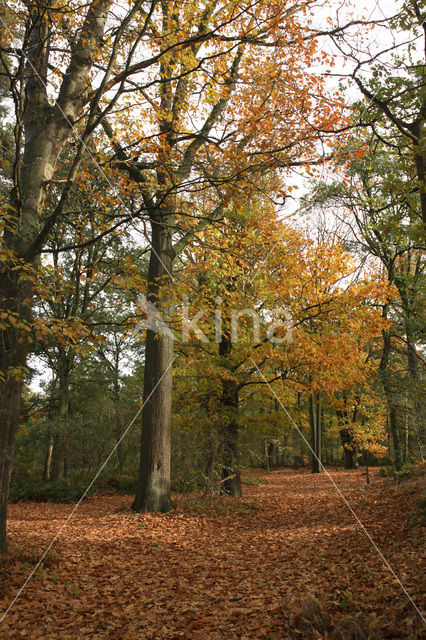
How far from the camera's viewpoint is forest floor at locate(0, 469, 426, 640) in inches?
134

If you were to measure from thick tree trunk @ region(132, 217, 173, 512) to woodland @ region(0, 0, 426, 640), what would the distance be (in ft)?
0.14

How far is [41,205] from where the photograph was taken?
203 inches

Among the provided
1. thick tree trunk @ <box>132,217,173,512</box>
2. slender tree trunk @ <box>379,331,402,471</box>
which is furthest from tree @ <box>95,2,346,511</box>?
slender tree trunk @ <box>379,331,402,471</box>

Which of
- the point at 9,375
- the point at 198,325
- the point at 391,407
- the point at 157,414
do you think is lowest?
the point at 157,414

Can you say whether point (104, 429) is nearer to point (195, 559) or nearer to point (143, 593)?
point (195, 559)

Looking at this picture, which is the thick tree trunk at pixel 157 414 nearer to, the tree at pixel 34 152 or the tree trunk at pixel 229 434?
the tree trunk at pixel 229 434

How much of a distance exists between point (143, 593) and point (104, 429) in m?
10.8

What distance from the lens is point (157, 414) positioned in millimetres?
8344

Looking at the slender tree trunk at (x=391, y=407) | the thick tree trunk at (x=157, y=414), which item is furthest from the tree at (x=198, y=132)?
the slender tree trunk at (x=391, y=407)

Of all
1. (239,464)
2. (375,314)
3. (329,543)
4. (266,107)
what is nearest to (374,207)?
(375,314)

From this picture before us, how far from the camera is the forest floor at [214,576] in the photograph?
3.40 meters

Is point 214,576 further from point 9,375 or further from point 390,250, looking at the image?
point 390,250

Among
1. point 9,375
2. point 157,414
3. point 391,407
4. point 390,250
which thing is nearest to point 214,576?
→ point 9,375

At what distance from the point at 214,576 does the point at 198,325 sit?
634 cm
